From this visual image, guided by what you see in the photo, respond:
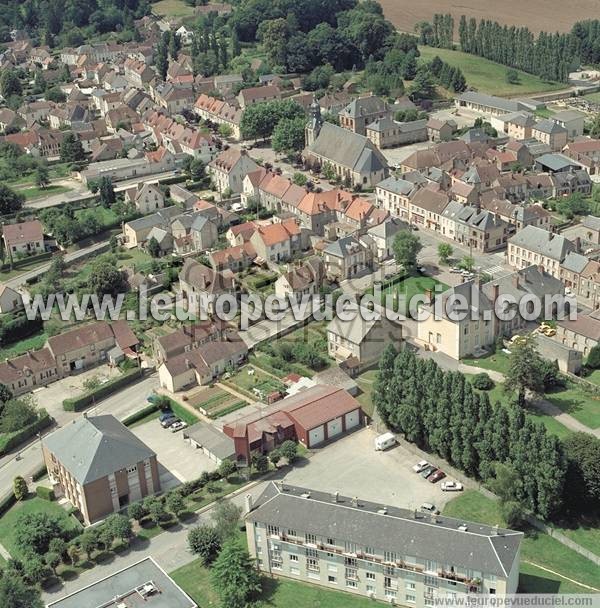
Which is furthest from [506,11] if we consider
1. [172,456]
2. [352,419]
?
[172,456]

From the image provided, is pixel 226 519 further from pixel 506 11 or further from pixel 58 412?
pixel 506 11

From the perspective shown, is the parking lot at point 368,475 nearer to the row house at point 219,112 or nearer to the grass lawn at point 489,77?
the row house at point 219,112

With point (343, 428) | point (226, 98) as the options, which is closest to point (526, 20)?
point (226, 98)

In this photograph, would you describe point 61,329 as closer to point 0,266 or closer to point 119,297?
point 119,297

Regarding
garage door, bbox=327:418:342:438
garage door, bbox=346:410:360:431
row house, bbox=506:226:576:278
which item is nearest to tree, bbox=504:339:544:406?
garage door, bbox=346:410:360:431

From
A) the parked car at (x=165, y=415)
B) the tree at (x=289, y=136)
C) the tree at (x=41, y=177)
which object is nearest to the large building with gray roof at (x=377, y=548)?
the parked car at (x=165, y=415)
